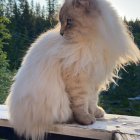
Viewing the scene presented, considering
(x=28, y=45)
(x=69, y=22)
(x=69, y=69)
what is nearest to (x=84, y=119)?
(x=69, y=69)

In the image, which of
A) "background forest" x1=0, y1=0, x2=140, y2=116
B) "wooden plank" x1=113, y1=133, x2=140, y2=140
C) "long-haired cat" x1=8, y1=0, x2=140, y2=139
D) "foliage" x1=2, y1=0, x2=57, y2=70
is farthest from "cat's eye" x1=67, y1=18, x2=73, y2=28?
Answer: "foliage" x1=2, y1=0, x2=57, y2=70

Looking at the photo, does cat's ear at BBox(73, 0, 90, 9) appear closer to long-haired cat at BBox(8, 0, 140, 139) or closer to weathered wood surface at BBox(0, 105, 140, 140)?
long-haired cat at BBox(8, 0, 140, 139)

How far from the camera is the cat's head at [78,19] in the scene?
2059 millimetres

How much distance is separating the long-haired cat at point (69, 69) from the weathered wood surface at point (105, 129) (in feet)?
0.20

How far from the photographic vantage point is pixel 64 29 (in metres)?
2.08

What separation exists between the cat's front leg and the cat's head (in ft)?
0.67

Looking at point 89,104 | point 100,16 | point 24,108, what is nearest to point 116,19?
point 100,16

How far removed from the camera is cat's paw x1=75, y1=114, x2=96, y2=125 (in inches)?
81.1

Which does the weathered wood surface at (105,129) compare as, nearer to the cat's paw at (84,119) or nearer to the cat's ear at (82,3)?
the cat's paw at (84,119)

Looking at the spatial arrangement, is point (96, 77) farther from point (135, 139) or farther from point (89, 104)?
point (135, 139)

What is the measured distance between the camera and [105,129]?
1930mm

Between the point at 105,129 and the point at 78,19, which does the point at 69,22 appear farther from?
the point at 105,129

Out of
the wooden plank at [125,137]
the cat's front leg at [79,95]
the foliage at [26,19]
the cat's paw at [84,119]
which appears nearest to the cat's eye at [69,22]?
the cat's front leg at [79,95]

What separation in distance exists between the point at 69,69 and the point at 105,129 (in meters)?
0.35
